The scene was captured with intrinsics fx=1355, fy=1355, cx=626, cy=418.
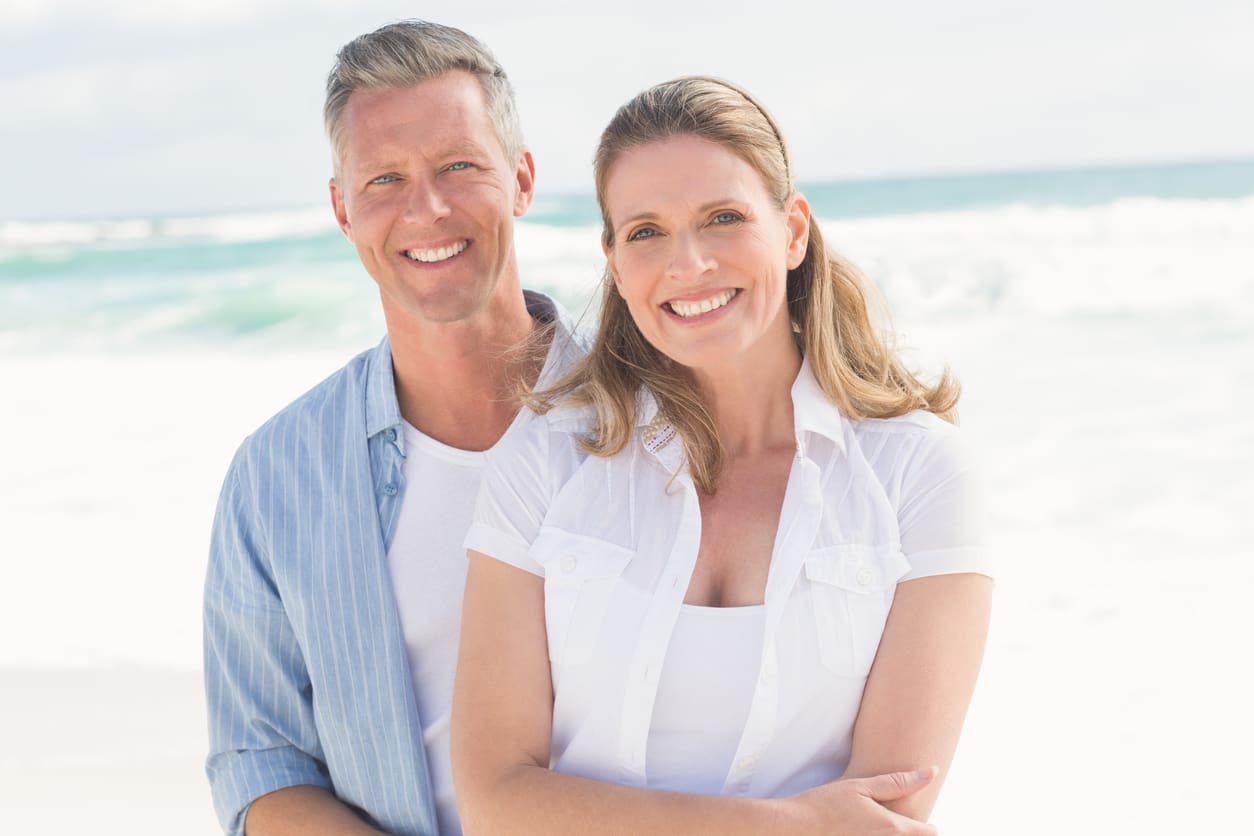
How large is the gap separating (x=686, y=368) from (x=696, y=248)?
314 millimetres

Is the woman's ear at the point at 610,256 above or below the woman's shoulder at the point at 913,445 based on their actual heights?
above

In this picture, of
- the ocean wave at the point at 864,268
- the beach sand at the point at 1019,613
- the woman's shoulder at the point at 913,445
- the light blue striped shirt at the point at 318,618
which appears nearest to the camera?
the woman's shoulder at the point at 913,445

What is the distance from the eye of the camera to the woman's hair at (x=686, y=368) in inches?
86.4

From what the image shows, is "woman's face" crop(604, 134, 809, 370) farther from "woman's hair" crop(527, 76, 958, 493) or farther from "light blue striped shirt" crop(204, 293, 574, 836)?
"light blue striped shirt" crop(204, 293, 574, 836)

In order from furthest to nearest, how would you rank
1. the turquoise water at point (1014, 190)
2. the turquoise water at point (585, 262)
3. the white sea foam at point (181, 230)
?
the turquoise water at point (1014, 190)
the white sea foam at point (181, 230)
the turquoise water at point (585, 262)

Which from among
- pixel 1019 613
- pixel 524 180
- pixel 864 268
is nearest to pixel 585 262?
pixel 864 268

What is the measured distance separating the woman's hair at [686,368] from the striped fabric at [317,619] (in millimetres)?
433

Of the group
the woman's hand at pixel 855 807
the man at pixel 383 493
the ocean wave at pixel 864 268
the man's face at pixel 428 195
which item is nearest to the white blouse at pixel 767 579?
the woman's hand at pixel 855 807

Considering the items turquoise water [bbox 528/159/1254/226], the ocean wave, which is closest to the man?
the ocean wave

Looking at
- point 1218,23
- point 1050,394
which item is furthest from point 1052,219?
point 1050,394

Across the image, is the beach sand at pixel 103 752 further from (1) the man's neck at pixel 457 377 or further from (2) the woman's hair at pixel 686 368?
(2) the woman's hair at pixel 686 368

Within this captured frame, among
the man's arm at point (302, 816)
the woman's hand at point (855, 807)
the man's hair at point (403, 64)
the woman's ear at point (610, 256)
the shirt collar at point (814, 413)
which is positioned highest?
the man's hair at point (403, 64)

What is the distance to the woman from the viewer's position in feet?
6.66

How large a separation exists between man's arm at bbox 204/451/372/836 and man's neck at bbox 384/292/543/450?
36cm
